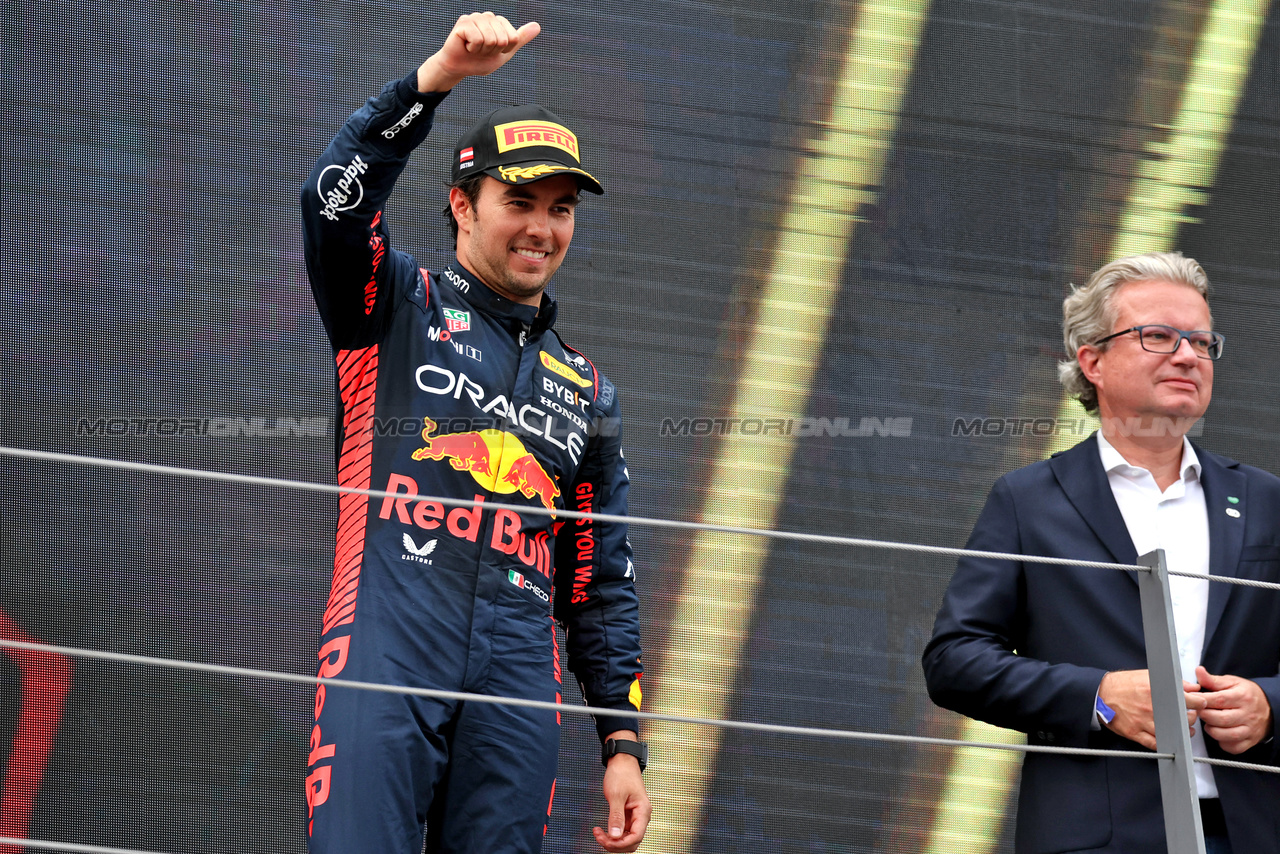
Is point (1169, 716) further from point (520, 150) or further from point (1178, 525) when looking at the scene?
point (520, 150)

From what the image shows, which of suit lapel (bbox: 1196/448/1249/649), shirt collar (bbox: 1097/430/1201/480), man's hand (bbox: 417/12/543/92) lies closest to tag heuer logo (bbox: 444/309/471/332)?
man's hand (bbox: 417/12/543/92)

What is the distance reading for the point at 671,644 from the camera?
2002 millimetres

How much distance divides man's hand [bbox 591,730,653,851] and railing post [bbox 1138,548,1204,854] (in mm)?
500

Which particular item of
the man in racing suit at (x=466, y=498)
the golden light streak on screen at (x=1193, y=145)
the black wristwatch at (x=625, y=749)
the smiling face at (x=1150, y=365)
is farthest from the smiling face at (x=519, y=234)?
the golden light streak on screen at (x=1193, y=145)

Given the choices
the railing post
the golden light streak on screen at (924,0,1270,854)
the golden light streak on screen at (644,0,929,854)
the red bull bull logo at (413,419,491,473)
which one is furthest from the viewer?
the golden light streak on screen at (924,0,1270,854)

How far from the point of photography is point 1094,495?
1311mm

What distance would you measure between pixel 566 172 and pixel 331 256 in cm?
28

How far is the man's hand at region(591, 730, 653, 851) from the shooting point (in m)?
1.33

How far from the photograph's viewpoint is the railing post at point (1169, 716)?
3.44 feet

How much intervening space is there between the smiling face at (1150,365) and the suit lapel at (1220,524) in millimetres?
58

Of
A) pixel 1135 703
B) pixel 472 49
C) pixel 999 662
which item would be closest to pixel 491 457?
pixel 472 49

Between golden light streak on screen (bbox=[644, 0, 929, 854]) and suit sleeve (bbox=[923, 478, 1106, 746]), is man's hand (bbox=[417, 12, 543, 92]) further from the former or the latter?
golden light streak on screen (bbox=[644, 0, 929, 854])

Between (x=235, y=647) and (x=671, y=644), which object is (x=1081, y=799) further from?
(x=235, y=647)

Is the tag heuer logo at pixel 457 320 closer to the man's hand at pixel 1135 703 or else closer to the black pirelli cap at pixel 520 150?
the black pirelli cap at pixel 520 150
